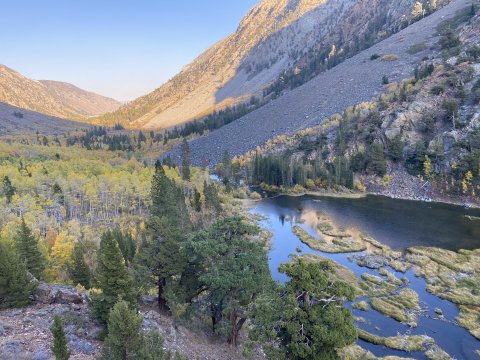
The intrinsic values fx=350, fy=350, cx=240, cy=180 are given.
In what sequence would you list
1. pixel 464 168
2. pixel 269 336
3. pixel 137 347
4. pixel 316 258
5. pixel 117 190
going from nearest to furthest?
1. pixel 137 347
2. pixel 269 336
3. pixel 316 258
4. pixel 117 190
5. pixel 464 168

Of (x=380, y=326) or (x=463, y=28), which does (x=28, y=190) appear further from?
(x=463, y=28)

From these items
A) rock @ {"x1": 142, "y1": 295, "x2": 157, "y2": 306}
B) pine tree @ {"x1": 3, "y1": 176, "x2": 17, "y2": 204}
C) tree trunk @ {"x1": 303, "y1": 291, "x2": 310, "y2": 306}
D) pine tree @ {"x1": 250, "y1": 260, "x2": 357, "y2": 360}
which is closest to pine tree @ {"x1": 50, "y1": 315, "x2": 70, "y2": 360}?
pine tree @ {"x1": 250, "y1": 260, "x2": 357, "y2": 360}

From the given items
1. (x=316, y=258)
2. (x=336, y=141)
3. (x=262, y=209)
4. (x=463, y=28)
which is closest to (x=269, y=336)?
(x=316, y=258)

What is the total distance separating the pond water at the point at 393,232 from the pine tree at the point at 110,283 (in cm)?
2773

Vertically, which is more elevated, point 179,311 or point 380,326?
point 179,311

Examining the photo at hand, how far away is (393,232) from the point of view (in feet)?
263

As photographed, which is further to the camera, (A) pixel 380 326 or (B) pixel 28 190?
(B) pixel 28 190

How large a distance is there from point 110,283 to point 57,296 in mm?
7446

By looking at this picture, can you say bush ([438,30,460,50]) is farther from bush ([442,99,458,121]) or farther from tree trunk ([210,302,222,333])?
tree trunk ([210,302,222,333])

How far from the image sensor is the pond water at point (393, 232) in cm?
4091

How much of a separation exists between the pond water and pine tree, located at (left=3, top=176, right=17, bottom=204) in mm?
63876

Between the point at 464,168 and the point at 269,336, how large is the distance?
364ft

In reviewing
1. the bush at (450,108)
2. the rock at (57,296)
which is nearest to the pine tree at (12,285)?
the rock at (57,296)

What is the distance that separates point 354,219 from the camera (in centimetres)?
9188
